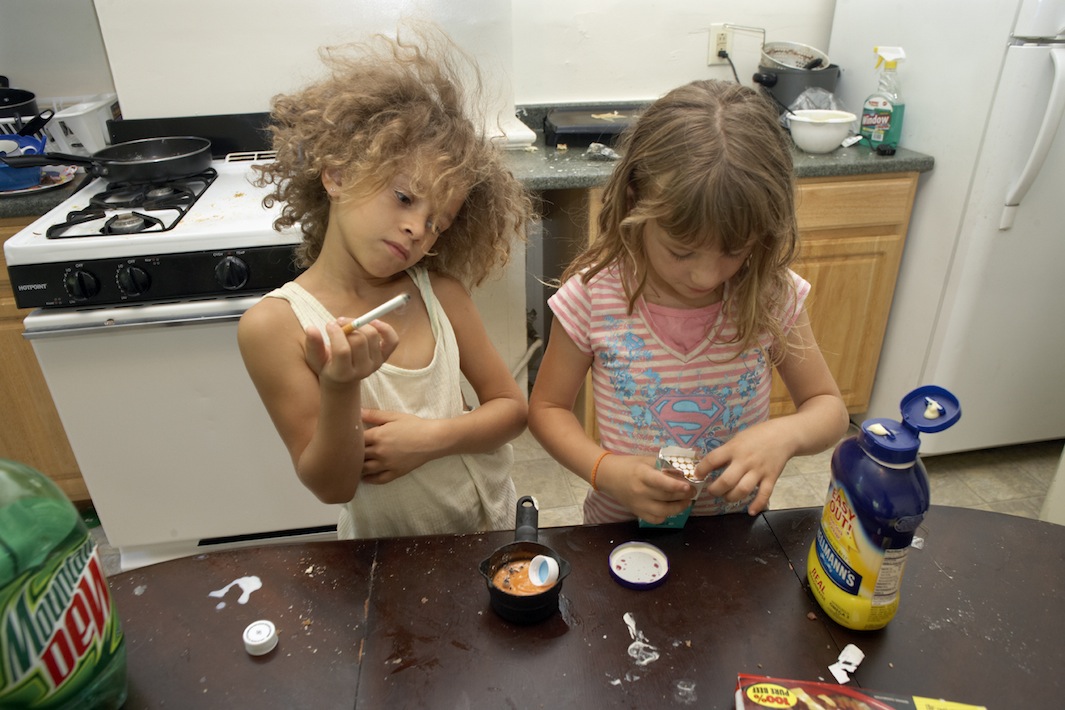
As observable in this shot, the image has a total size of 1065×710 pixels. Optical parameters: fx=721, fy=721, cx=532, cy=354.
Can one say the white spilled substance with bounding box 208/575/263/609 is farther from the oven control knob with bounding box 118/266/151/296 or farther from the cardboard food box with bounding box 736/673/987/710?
the oven control knob with bounding box 118/266/151/296

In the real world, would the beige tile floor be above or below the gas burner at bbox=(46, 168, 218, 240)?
below

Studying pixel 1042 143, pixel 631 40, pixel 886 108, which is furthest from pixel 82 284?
pixel 1042 143

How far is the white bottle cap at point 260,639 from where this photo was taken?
693mm

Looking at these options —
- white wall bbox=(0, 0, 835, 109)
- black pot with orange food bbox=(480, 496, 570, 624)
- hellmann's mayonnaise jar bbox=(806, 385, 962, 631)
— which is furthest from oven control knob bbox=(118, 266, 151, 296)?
hellmann's mayonnaise jar bbox=(806, 385, 962, 631)

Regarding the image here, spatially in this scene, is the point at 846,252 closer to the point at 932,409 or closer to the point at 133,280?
the point at 932,409

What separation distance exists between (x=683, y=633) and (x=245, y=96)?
1.90 m

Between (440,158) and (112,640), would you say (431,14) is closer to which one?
(440,158)

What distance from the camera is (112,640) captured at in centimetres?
60

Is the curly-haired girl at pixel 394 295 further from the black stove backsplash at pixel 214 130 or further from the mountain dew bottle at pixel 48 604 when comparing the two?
the black stove backsplash at pixel 214 130

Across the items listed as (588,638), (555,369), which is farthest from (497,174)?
(588,638)

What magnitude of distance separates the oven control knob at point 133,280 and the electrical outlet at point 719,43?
1882 millimetres

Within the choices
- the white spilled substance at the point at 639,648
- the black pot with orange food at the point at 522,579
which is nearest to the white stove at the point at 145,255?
the black pot with orange food at the point at 522,579

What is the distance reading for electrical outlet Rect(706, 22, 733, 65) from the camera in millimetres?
2379

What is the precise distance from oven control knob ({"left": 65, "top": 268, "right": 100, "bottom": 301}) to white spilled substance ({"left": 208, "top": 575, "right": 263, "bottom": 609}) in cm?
92
